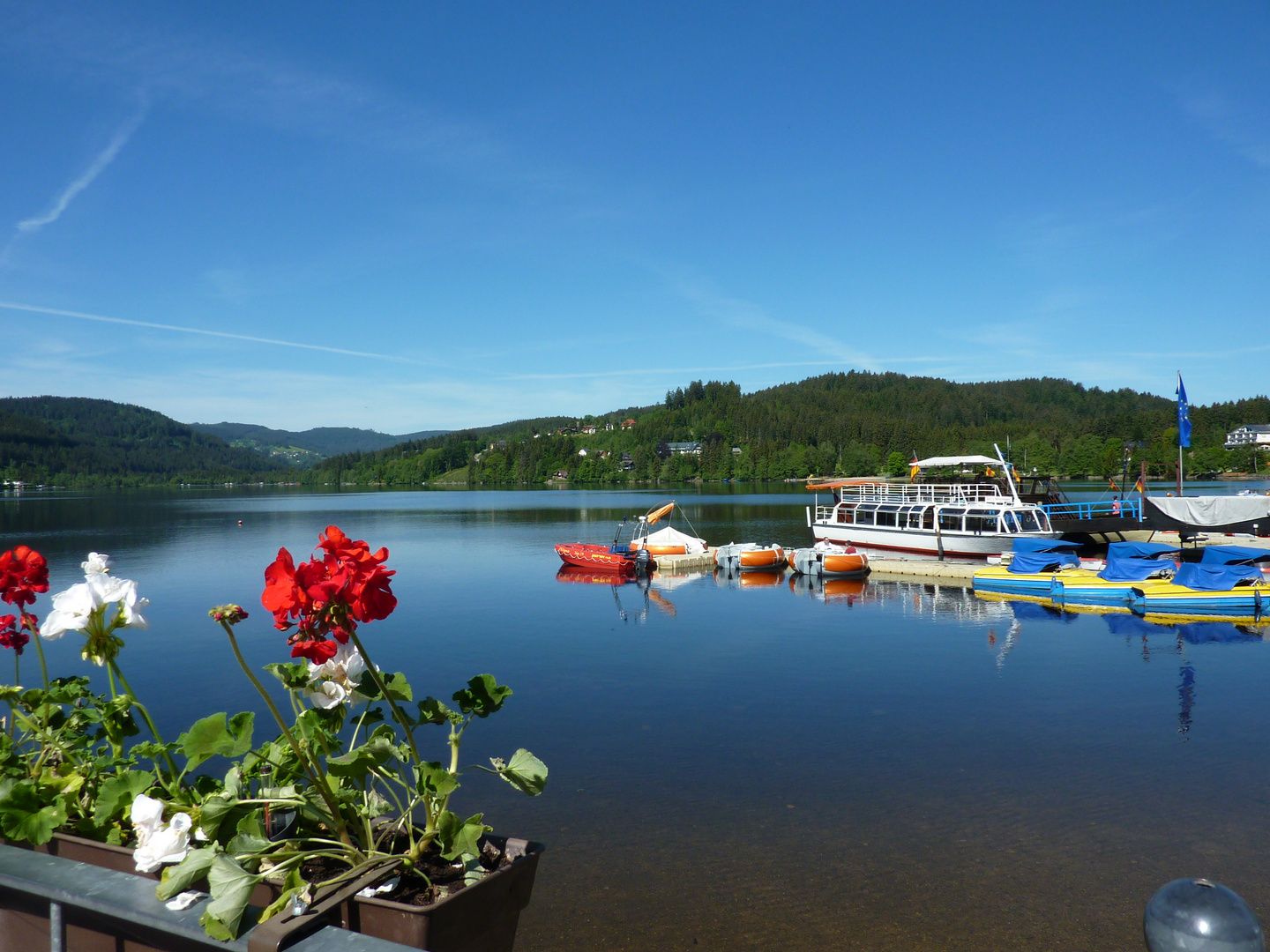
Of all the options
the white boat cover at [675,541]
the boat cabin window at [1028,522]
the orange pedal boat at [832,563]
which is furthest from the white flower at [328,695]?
the boat cabin window at [1028,522]

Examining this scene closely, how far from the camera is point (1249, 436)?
559 ft

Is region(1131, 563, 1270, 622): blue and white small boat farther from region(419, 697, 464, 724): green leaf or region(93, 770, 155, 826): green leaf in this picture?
region(93, 770, 155, 826): green leaf

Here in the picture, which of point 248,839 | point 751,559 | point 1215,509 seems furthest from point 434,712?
point 1215,509

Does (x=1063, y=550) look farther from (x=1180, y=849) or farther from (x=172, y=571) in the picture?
(x=172, y=571)

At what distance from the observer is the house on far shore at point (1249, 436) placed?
16300cm

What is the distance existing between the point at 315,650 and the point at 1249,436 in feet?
703

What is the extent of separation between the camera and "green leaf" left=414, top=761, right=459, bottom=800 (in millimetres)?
3539

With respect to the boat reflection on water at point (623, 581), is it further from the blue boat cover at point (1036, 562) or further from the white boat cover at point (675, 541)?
the blue boat cover at point (1036, 562)

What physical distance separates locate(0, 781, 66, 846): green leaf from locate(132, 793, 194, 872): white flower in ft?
2.05

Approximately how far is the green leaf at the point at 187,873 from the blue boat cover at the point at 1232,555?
36.4 m

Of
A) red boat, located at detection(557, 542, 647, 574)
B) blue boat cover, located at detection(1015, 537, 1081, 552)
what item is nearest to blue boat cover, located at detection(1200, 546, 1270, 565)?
blue boat cover, located at detection(1015, 537, 1081, 552)

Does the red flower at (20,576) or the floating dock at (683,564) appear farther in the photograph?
the floating dock at (683,564)

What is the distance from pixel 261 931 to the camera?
1969mm

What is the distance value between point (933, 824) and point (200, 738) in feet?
32.2
